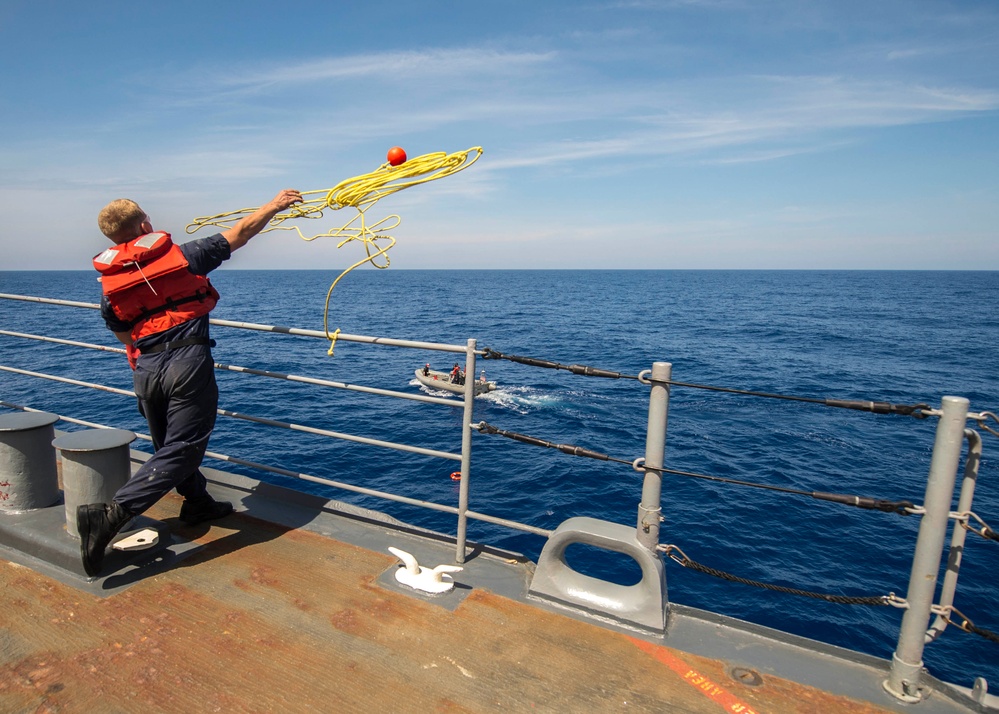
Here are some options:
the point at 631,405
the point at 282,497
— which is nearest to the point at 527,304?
the point at 631,405

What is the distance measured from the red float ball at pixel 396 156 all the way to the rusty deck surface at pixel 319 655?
248 centimetres

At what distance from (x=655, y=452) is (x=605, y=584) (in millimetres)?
927

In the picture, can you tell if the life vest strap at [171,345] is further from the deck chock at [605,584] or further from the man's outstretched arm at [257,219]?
the deck chock at [605,584]

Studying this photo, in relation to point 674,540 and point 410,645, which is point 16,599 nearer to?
point 410,645

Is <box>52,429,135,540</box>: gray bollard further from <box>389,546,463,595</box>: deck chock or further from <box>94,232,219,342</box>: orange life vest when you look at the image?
<box>389,546,463,595</box>: deck chock

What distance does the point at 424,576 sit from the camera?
3469mm

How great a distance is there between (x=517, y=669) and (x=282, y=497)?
254 centimetres

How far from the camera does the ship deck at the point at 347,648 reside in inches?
101

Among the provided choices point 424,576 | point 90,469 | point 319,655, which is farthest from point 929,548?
point 90,469

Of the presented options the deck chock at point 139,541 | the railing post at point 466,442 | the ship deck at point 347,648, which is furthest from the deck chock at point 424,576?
the deck chock at point 139,541

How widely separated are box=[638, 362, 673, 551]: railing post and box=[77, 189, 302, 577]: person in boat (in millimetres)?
2358

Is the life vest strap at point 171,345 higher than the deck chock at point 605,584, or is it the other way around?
the life vest strap at point 171,345

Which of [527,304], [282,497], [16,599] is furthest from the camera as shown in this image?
[527,304]

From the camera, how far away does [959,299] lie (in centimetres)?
10169
